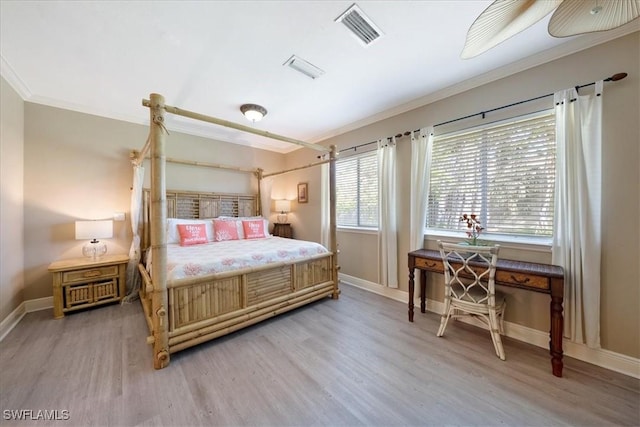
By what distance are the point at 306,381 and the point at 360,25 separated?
2852 mm

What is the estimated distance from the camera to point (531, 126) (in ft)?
7.64

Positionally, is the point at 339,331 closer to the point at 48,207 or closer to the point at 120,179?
the point at 120,179

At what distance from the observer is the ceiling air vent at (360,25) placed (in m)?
1.76

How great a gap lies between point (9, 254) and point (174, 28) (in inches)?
121

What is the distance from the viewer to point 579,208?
6.48ft

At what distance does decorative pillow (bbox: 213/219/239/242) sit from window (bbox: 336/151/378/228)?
6.24ft

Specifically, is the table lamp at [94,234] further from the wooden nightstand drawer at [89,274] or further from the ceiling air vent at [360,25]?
the ceiling air vent at [360,25]

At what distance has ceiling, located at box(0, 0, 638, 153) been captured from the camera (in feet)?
5.75

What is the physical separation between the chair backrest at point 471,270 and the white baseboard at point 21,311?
4483mm

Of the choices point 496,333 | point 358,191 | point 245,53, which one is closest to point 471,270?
point 496,333

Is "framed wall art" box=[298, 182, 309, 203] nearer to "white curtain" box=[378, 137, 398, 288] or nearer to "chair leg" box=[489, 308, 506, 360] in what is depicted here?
"white curtain" box=[378, 137, 398, 288]

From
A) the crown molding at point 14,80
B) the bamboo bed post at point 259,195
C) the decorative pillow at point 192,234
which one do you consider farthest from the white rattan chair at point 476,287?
the crown molding at point 14,80

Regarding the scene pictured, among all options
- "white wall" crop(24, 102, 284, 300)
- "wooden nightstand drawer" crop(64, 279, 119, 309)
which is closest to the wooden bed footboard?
"wooden nightstand drawer" crop(64, 279, 119, 309)

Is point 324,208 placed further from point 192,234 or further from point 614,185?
point 614,185
